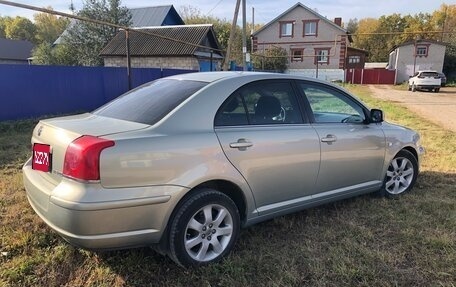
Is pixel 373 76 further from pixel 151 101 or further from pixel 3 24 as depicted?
pixel 3 24

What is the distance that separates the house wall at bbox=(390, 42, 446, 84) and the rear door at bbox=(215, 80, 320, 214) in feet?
150

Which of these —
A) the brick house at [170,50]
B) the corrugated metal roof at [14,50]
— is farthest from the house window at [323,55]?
the corrugated metal roof at [14,50]

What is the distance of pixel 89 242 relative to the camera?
8.23ft

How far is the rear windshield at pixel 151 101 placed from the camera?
9.71 ft

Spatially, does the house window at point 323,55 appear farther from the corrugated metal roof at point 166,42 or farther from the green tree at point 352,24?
the green tree at point 352,24

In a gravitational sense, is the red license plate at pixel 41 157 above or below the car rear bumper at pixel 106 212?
above

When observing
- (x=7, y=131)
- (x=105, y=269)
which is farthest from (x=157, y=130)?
(x=7, y=131)

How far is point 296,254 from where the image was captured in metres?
3.25

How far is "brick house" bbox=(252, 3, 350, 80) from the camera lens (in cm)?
4350

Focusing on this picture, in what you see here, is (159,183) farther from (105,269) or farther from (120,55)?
(120,55)

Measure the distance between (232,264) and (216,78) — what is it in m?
1.56

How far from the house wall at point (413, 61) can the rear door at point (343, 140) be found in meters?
44.7

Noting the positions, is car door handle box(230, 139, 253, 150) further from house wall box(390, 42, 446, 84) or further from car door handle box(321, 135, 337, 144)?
house wall box(390, 42, 446, 84)

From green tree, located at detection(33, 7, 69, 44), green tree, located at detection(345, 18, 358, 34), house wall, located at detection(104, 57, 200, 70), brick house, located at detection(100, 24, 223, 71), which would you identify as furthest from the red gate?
green tree, located at detection(33, 7, 69, 44)
